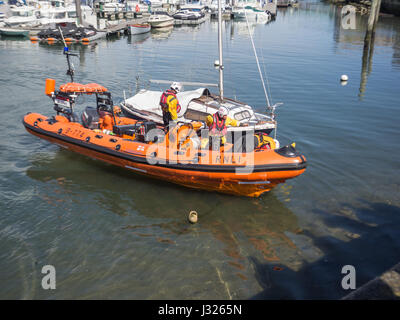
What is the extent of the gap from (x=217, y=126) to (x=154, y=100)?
5354mm

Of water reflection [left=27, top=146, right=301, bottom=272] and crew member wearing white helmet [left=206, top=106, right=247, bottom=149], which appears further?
crew member wearing white helmet [left=206, top=106, right=247, bottom=149]

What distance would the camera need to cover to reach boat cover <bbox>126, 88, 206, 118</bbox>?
11.1 metres

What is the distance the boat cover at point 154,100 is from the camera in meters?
11.1

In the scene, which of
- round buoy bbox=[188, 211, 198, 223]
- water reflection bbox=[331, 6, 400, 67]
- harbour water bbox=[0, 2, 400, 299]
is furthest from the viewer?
water reflection bbox=[331, 6, 400, 67]

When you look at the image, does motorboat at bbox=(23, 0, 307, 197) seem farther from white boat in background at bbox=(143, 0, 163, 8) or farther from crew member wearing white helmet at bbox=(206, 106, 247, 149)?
white boat in background at bbox=(143, 0, 163, 8)

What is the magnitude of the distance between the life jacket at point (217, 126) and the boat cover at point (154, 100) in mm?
3268

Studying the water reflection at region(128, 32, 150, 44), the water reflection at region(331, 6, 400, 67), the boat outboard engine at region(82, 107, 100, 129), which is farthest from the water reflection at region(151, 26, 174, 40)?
the boat outboard engine at region(82, 107, 100, 129)

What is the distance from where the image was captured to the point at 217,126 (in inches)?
309

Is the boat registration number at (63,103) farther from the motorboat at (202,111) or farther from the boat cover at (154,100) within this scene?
the boat cover at (154,100)

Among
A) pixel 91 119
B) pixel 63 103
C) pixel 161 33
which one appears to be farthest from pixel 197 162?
pixel 161 33

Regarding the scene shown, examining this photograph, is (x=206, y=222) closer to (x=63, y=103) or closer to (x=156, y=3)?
(x=63, y=103)

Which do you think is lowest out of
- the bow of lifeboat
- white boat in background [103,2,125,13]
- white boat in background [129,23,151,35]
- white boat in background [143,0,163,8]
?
the bow of lifeboat

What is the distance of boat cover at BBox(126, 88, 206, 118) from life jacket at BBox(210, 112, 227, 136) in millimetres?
3268

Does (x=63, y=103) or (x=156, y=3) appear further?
(x=156, y=3)
